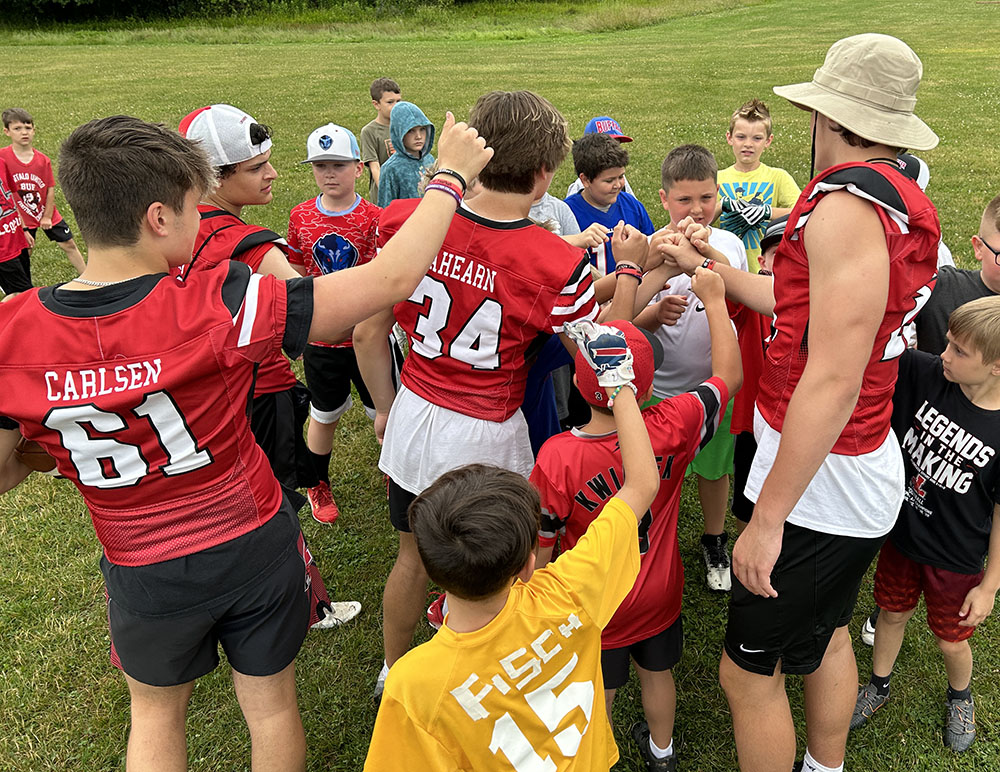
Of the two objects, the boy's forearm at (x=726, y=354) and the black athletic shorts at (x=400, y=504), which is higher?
the boy's forearm at (x=726, y=354)

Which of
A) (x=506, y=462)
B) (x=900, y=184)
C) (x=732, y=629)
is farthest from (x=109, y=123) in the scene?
(x=732, y=629)

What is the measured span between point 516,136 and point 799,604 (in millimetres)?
1853

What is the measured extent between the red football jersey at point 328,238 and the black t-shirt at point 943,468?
3.12 m

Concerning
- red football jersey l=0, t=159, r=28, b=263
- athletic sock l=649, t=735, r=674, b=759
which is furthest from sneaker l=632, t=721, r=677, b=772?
red football jersey l=0, t=159, r=28, b=263

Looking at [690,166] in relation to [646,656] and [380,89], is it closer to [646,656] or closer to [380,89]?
[646,656]

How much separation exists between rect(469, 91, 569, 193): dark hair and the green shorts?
5.44 ft

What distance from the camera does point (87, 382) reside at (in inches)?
79.8

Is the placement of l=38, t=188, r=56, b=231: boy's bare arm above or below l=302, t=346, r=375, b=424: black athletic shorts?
below

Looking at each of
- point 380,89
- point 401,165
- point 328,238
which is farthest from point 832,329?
point 380,89

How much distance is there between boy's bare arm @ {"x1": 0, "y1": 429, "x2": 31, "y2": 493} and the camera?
2250mm

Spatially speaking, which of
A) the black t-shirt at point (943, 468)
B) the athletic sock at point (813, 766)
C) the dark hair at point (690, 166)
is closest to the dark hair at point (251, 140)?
the dark hair at point (690, 166)

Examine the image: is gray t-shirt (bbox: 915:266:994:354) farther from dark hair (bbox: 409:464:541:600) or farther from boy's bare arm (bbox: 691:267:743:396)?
dark hair (bbox: 409:464:541:600)

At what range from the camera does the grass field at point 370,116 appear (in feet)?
11.5

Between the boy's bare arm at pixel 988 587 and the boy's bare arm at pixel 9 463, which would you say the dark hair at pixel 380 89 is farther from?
the boy's bare arm at pixel 988 587
